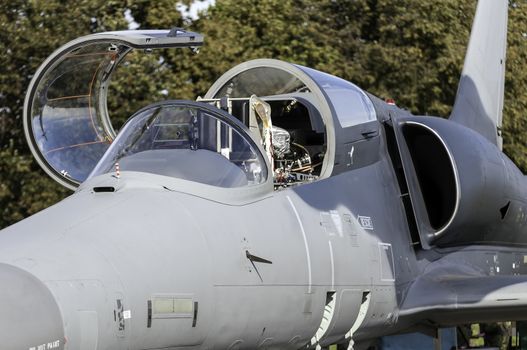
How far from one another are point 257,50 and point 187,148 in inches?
491

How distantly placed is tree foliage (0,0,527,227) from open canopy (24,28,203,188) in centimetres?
779

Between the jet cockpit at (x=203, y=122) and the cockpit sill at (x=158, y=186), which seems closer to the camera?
the cockpit sill at (x=158, y=186)

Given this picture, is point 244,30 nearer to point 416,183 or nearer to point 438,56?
point 438,56

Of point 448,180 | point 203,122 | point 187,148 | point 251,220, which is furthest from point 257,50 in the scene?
point 251,220

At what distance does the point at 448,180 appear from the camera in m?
10.3

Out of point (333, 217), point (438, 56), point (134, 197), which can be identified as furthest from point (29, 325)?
point (438, 56)

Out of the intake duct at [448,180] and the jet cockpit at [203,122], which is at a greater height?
the jet cockpit at [203,122]

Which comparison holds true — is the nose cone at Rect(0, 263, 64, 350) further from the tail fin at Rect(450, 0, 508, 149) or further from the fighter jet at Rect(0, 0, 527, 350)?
the tail fin at Rect(450, 0, 508, 149)

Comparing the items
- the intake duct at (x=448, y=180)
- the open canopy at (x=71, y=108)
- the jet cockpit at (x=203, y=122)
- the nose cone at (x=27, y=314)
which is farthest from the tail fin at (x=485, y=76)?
the nose cone at (x=27, y=314)

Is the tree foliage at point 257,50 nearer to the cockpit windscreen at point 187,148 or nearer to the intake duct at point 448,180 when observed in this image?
the intake duct at point 448,180

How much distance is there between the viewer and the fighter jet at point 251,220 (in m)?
6.07

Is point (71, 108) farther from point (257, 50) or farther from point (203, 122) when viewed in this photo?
point (257, 50)

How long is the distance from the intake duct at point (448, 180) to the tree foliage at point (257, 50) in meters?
8.31

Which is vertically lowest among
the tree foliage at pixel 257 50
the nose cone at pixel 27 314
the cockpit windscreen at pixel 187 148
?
the tree foliage at pixel 257 50
